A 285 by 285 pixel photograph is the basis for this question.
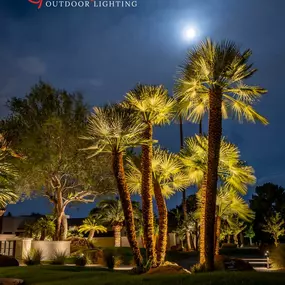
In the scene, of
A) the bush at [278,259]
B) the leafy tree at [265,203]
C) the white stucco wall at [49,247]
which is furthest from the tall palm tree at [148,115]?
the leafy tree at [265,203]

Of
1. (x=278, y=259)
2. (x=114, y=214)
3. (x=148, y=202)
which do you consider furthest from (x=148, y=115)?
(x=114, y=214)

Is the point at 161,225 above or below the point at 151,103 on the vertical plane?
below

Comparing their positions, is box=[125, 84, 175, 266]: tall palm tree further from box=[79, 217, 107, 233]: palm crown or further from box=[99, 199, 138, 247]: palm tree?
box=[99, 199, 138, 247]: palm tree

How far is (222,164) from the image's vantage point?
20.9m

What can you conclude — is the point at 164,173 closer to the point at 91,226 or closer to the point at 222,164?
the point at 222,164

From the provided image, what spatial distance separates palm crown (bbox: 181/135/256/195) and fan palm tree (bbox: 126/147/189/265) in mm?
516

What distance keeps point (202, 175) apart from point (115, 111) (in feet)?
19.3

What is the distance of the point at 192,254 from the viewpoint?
39000mm

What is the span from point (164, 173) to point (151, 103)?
3.62 metres

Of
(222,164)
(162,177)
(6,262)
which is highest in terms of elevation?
(222,164)

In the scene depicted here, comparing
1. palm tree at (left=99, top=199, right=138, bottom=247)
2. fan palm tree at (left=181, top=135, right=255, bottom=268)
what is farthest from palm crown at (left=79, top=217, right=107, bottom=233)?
fan palm tree at (left=181, top=135, right=255, bottom=268)

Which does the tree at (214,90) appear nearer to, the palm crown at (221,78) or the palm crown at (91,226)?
the palm crown at (221,78)

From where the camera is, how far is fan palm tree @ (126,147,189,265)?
21.0m

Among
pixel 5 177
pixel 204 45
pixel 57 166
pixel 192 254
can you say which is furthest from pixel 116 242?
pixel 204 45
